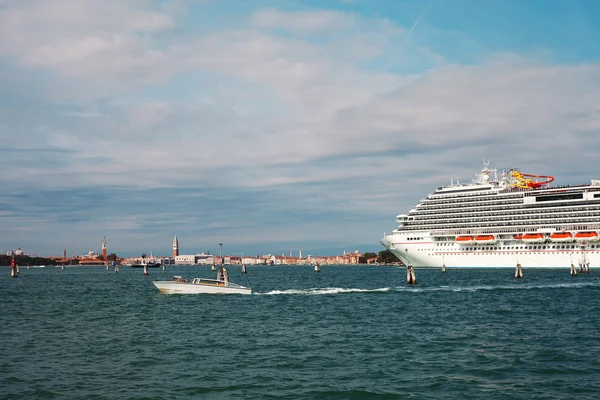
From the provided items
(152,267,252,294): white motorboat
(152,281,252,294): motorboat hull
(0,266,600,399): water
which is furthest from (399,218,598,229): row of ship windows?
(152,281,252,294): motorboat hull

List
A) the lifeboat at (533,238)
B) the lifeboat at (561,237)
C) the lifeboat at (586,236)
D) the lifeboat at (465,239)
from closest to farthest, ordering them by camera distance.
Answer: the lifeboat at (586,236) < the lifeboat at (561,237) < the lifeboat at (533,238) < the lifeboat at (465,239)

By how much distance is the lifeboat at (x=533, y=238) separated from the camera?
104619 millimetres

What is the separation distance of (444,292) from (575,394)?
3998 cm

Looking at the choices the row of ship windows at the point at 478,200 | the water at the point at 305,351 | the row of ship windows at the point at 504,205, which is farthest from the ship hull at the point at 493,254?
the water at the point at 305,351

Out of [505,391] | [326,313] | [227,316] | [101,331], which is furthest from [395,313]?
[505,391]

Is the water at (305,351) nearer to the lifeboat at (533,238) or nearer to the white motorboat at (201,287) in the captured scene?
the white motorboat at (201,287)

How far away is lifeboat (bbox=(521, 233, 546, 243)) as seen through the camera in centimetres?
10462

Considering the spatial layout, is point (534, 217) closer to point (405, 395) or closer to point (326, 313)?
point (326, 313)

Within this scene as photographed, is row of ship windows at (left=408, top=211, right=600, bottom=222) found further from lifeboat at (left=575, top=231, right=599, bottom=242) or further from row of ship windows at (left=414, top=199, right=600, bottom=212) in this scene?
lifeboat at (left=575, top=231, right=599, bottom=242)

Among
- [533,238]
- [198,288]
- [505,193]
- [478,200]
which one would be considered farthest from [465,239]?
[198,288]

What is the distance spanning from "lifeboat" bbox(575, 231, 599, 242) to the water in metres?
62.8

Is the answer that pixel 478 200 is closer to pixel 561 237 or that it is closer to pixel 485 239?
pixel 485 239

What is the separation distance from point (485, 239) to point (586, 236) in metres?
17.3

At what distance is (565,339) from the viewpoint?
1051 inches
